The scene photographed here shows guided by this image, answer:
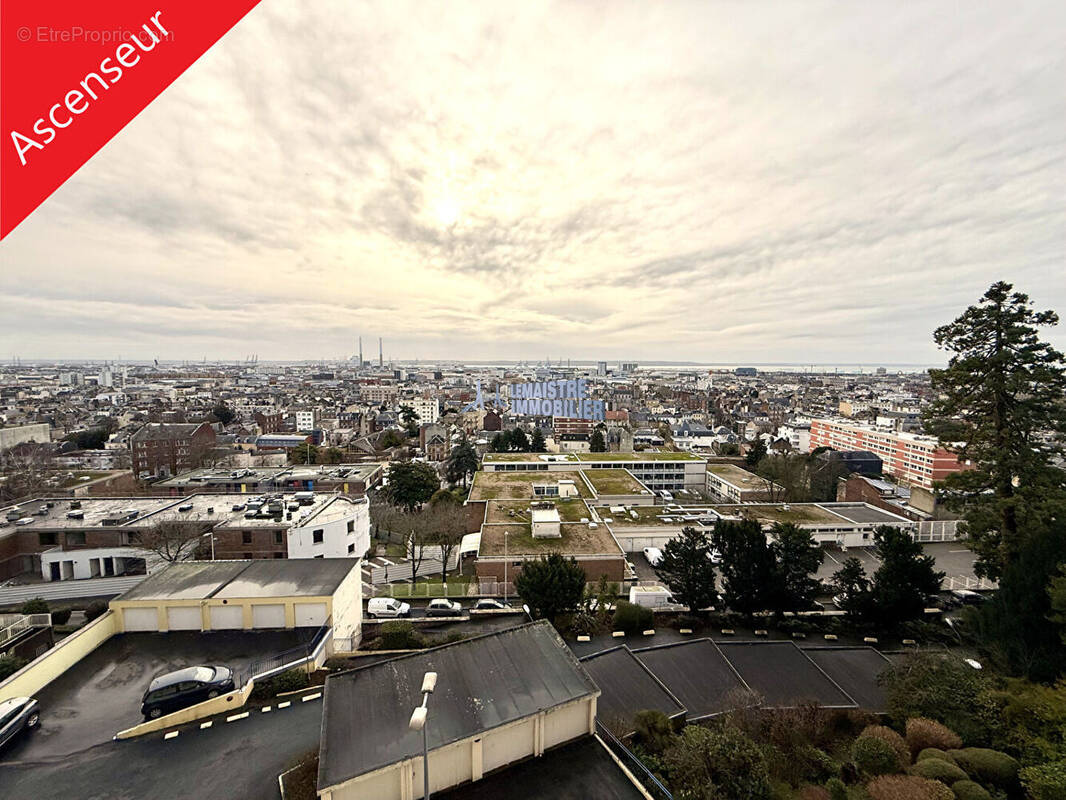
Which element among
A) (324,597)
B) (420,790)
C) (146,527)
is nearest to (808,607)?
(420,790)

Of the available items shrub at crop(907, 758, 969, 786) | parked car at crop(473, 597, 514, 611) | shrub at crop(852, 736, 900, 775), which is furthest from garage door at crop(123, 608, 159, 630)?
shrub at crop(907, 758, 969, 786)

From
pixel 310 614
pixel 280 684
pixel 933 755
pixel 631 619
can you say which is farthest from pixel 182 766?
pixel 933 755

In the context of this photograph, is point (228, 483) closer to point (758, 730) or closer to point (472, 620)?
point (472, 620)

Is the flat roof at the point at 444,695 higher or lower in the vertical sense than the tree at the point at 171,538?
higher

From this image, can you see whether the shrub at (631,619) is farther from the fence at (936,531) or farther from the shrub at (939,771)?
the fence at (936,531)

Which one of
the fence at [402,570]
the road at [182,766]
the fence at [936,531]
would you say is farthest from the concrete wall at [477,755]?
the fence at [936,531]

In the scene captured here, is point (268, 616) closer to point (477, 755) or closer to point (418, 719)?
point (477, 755)
